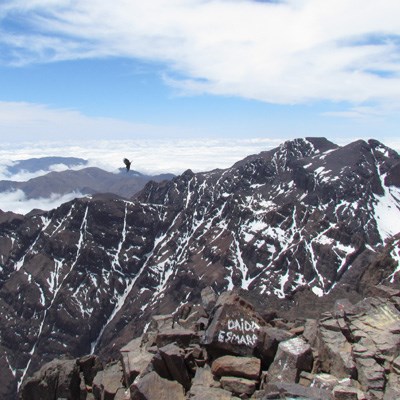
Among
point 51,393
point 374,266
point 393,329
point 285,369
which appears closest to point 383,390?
point 285,369

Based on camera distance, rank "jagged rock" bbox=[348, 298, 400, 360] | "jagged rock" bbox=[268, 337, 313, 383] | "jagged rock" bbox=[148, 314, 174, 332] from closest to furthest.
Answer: "jagged rock" bbox=[268, 337, 313, 383] → "jagged rock" bbox=[348, 298, 400, 360] → "jagged rock" bbox=[148, 314, 174, 332]

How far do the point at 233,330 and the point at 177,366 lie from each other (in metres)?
4.81

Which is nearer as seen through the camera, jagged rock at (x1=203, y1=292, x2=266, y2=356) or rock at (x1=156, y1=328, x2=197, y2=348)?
jagged rock at (x1=203, y1=292, x2=266, y2=356)

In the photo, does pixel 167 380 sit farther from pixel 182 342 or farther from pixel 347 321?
pixel 347 321

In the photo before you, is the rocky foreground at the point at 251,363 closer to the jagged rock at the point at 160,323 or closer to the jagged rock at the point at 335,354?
the jagged rock at the point at 335,354

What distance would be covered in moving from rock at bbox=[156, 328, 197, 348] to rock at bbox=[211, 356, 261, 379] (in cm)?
490

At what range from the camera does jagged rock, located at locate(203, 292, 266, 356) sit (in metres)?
32.3

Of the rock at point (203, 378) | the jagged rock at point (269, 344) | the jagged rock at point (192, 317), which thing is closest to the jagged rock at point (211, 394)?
the rock at point (203, 378)

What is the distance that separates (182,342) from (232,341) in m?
5.06

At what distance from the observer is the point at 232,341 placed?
3253cm

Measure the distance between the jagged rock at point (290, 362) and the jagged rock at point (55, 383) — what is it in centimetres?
1904

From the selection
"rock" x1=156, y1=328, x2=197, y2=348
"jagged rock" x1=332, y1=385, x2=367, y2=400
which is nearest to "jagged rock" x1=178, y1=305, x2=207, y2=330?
"rock" x1=156, y1=328, x2=197, y2=348

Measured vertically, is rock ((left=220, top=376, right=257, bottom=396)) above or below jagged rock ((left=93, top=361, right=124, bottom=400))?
above

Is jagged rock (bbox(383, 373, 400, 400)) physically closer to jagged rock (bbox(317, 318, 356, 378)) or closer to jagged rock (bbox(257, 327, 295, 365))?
jagged rock (bbox(317, 318, 356, 378))
